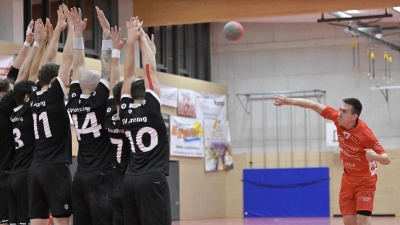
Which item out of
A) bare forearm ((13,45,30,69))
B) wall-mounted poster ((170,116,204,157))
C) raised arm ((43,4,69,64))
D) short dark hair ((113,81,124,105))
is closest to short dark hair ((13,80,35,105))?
raised arm ((43,4,69,64))

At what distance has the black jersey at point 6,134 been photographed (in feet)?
29.0

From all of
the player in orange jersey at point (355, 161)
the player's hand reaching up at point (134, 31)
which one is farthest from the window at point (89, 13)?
the player's hand reaching up at point (134, 31)

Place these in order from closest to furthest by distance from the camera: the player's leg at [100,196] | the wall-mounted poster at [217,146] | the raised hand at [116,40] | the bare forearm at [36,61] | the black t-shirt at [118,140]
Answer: the black t-shirt at [118,140] → the player's leg at [100,196] → the raised hand at [116,40] → the bare forearm at [36,61] → the wall-mounted poster at [217,146]

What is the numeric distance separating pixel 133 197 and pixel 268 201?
1787 centimetres

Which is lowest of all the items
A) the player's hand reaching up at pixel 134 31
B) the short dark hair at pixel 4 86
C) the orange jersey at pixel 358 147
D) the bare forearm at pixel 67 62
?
the orange jersey at pixel 358 147

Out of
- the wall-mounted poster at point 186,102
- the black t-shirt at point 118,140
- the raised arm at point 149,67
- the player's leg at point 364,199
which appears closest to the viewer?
the raised arm at point 149,67

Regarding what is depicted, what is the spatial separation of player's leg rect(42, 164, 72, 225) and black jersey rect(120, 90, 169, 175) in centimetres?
131

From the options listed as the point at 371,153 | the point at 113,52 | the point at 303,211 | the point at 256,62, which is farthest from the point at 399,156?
the point at 113,52

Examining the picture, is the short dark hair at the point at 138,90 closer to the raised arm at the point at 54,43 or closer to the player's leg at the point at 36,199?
the player's leg at the point at 36,199

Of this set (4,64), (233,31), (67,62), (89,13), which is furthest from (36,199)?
(89,13)

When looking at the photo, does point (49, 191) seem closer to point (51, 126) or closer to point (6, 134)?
point (51, 126)

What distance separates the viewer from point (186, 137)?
881 inches

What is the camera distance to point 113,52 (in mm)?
7805

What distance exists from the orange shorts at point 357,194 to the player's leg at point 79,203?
442cm
